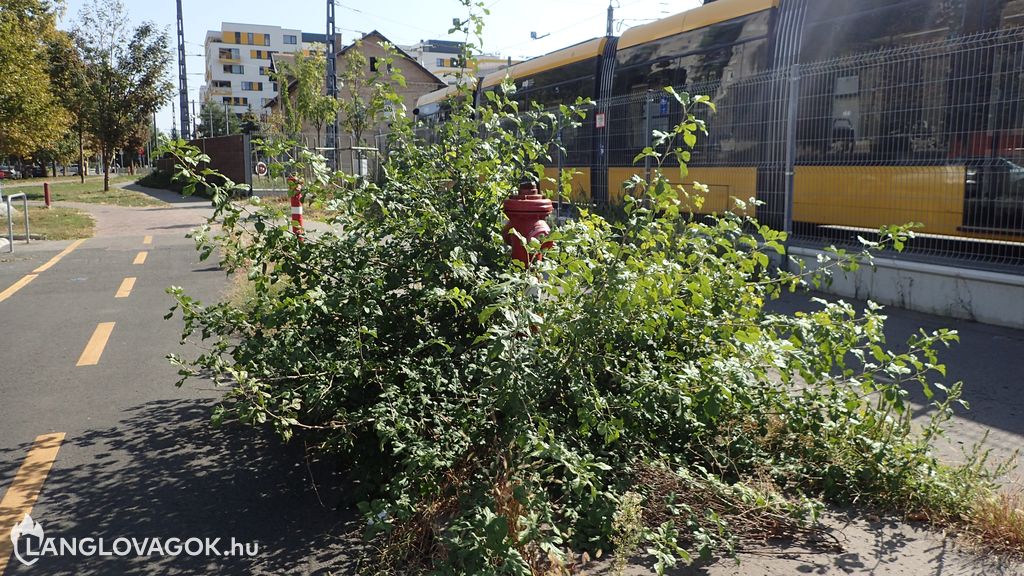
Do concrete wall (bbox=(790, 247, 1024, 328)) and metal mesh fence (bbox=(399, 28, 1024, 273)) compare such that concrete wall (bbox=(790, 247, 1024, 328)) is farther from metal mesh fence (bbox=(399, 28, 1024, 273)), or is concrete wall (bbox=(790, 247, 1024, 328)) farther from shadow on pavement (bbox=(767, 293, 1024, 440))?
metal mesh fence (bbox=(399, 28, 1024, 273))

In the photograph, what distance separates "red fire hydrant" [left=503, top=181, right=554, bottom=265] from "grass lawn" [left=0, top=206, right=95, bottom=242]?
49.9 ft

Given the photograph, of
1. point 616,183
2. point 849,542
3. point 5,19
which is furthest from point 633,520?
point 5,19

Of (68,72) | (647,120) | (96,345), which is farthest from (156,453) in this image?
(68,72)

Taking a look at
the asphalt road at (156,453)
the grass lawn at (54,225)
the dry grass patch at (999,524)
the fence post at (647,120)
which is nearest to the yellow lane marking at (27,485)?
the asphalt road at (156,453)

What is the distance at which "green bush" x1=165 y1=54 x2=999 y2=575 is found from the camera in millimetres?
3096

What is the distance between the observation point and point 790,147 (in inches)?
360

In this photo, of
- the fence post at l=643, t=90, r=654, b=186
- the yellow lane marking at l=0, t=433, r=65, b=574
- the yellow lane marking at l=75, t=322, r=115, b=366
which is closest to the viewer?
the yellow lane marking at l=0, t=433, r=65, b=574

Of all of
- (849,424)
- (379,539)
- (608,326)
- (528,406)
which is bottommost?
(379,539)

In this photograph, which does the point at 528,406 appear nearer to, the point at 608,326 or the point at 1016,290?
the point at 608,326

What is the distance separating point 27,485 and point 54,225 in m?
17.4

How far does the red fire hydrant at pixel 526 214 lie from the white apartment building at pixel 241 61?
12444cm

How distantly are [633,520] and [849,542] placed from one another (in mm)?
973

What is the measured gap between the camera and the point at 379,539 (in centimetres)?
337

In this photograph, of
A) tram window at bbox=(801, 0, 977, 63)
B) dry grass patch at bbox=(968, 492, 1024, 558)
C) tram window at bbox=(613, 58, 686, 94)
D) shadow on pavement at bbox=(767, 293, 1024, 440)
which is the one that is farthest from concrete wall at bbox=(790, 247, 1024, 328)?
tram window at bbox=(613, 58, 686, 94)
